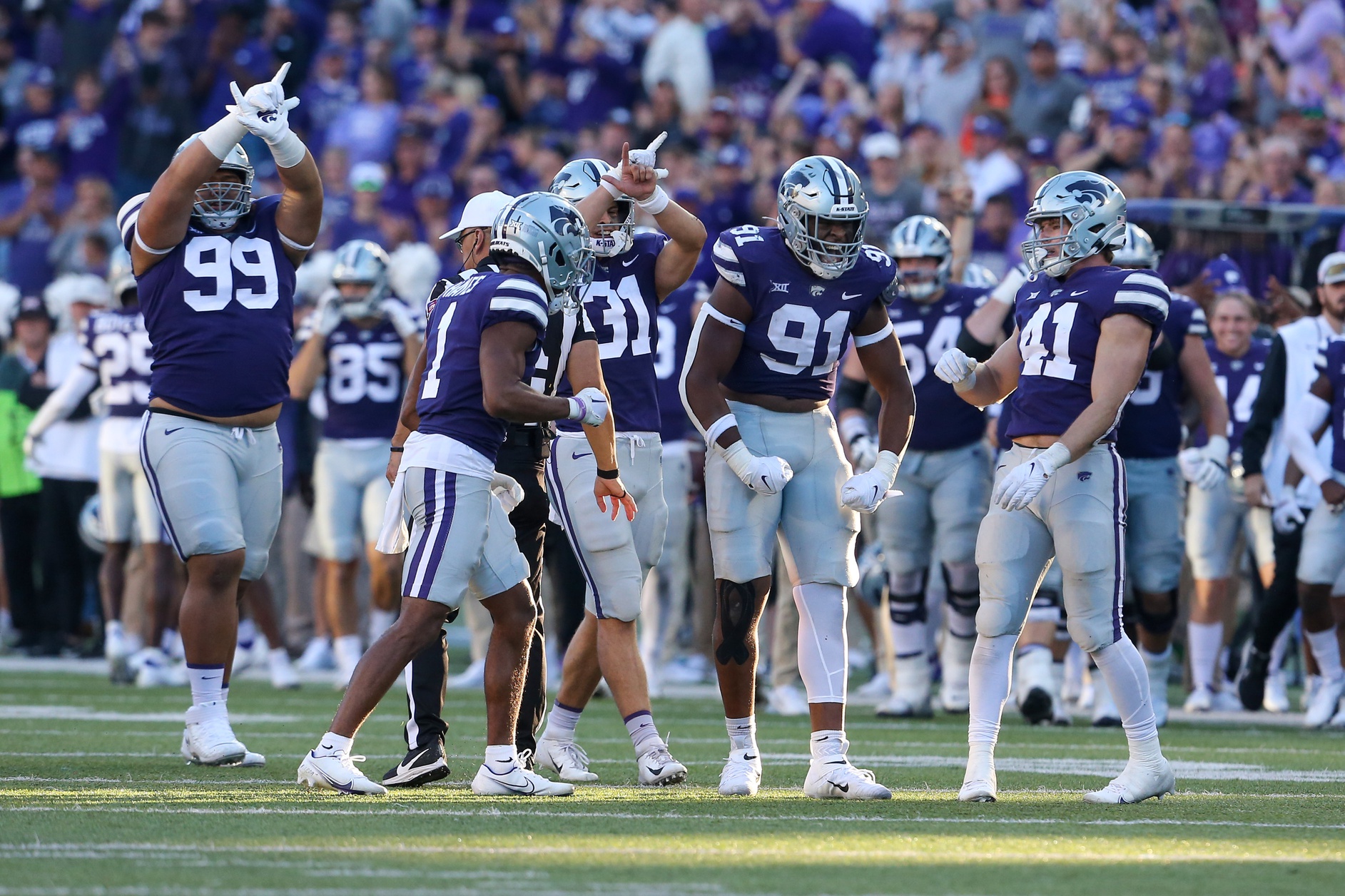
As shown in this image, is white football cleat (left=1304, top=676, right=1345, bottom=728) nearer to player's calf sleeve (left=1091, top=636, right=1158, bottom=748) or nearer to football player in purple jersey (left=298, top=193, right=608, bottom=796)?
player's calf sleeve (left=1091, top=636, right=1158, bottom=748)

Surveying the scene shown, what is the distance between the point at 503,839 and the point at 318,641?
7.76m

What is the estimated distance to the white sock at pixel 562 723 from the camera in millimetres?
6699

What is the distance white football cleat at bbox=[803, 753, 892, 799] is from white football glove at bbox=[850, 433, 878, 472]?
337 cm

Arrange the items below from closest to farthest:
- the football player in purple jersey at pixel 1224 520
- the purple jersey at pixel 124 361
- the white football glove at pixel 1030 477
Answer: the white football glove at pixel 1030 477, the football player in purple jersey at pixel 1224 520, the purple jersey at pixel 124 361

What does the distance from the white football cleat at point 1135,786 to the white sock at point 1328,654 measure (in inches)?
154

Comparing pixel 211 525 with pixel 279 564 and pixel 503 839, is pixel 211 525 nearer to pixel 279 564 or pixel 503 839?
pixel 503 839

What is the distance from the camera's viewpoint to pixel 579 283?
613 centimetres

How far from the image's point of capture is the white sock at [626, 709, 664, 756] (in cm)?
635

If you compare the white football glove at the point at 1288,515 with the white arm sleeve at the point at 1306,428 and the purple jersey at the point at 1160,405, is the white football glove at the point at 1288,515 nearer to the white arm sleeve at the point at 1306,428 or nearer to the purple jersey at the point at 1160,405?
the white arm sleeve at the point at 1306,428

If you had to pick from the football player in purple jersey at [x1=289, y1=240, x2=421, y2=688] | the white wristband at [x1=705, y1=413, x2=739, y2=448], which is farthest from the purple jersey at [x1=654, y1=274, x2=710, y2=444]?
the white wristband at [x1=705, y1=413, x2=739, y2=448]

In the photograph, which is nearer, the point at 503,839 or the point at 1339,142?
the point at 503,839

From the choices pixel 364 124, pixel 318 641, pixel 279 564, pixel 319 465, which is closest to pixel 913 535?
pixel 319 465

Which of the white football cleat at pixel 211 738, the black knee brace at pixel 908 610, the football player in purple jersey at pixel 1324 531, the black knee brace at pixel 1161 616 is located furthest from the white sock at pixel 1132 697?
the football player in purple jersey at pixel 1324 531

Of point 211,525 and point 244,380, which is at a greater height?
point 244,380
